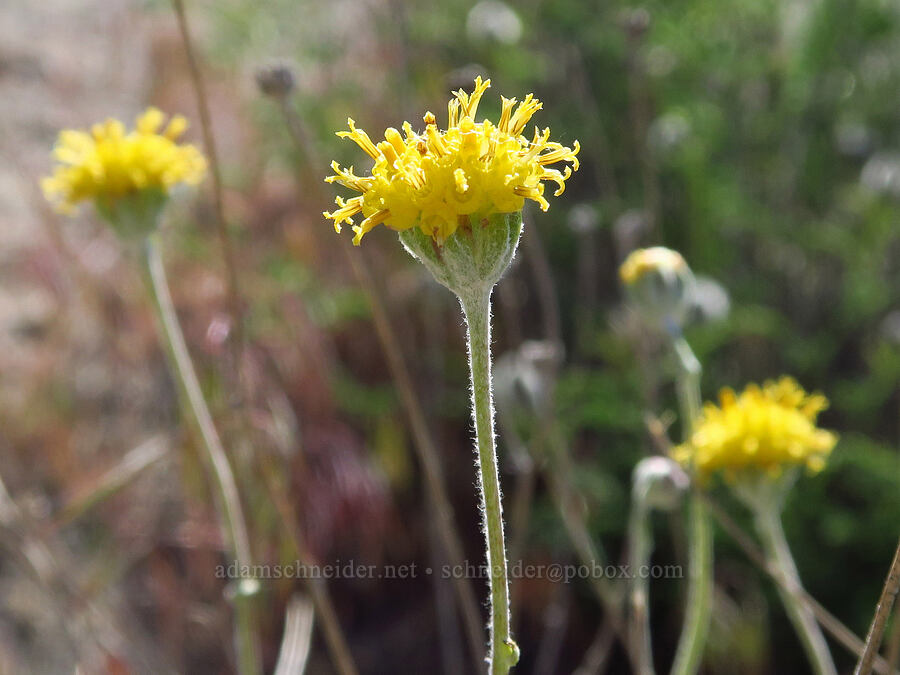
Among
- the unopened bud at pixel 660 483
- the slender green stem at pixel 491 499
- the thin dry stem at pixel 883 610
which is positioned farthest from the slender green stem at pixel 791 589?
the slender green stem at pixel 491 499

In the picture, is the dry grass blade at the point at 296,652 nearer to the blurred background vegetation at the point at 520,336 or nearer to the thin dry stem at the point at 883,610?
the blurred background vegetation at the point at 520,336

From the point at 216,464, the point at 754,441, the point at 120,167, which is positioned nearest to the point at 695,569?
the point at 754,441

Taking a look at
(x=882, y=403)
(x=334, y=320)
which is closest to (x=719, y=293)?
(x=882, y=403)

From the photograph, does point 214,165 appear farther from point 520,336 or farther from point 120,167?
point 520,336

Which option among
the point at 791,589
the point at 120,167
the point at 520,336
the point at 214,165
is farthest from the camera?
the point at 520,336

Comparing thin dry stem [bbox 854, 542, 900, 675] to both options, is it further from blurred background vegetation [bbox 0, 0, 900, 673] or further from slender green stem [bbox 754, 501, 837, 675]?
blurred background vegetation [bbox 0, 0, 900, 673]
